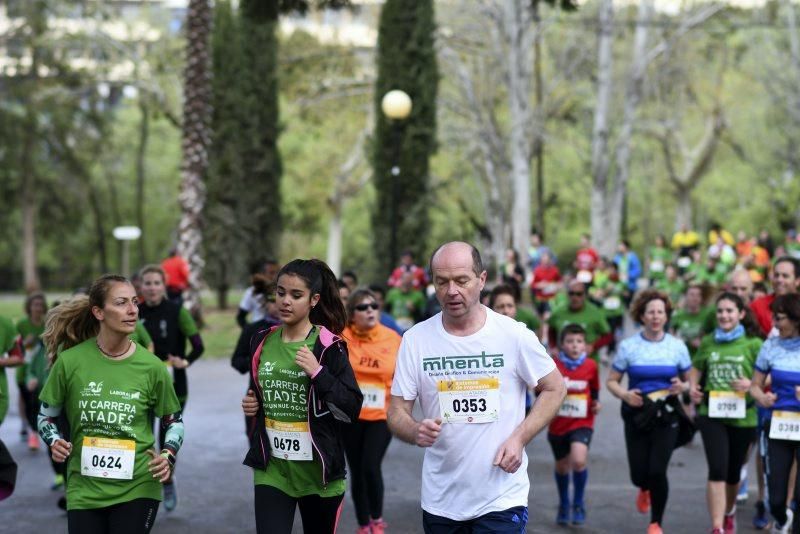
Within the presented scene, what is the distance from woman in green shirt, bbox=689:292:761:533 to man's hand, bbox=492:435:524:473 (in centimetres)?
369

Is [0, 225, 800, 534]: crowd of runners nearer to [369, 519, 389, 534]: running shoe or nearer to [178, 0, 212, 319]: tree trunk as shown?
[369, 519, 389, 534]: running shoe

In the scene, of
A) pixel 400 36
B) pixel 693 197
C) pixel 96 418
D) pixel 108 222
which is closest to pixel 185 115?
pixel 400 36

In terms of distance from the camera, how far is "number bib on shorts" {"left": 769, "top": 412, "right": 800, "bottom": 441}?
7027 mm

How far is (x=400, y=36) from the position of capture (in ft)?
89.0

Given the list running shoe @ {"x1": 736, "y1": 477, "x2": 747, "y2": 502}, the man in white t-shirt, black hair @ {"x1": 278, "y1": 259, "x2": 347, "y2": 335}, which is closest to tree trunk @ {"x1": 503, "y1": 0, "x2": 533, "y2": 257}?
running shoe @ {"x1": 736, "y1": 477, "x2": 747, "y2": 502}

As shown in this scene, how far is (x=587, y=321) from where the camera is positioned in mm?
10789

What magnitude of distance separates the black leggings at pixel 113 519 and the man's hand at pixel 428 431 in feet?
4.80

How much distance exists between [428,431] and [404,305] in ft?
37.8

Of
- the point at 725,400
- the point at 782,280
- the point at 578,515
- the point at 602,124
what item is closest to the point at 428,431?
the point at 725,400

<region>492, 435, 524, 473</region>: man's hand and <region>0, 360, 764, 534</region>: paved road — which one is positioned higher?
<region>492, 435, 524, 473</region>: man's hand

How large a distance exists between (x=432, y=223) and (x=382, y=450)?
780 inches

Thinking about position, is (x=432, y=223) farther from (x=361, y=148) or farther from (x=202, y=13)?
(x=361, y=148)

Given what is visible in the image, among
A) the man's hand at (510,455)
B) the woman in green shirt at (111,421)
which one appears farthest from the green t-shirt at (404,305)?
the man's hand at (510,455)

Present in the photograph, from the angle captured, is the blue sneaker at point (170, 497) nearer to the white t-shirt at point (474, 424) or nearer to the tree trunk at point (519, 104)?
the white t-shirt at point (474, 424)
